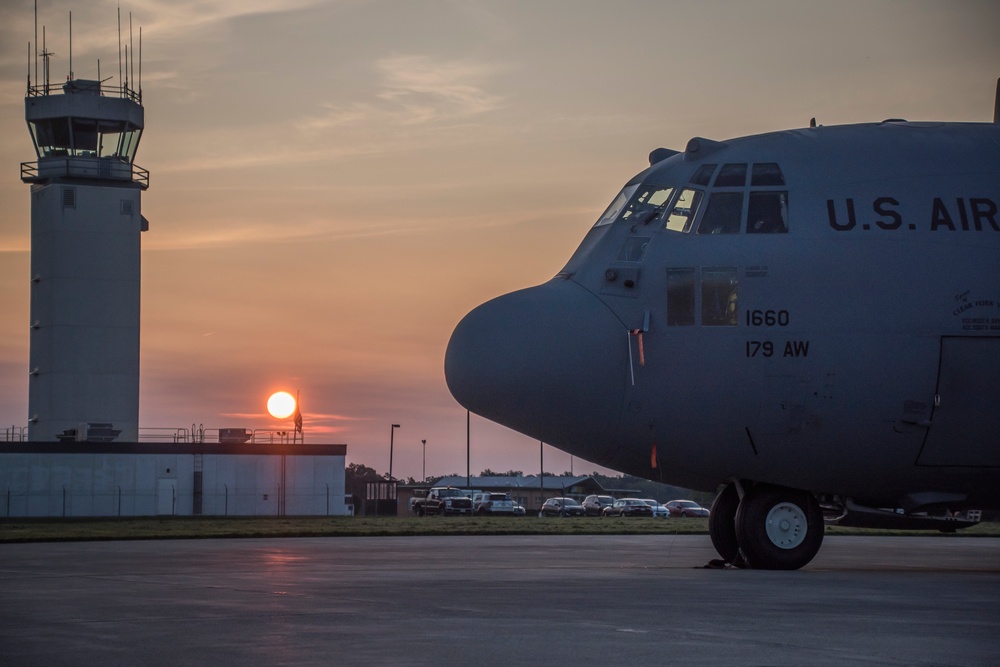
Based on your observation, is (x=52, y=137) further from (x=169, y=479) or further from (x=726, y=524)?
(x=726, y=524)

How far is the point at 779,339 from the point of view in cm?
1546

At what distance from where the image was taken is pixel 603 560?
18938 millimetres

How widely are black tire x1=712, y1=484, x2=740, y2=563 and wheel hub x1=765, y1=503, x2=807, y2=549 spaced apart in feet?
2.36

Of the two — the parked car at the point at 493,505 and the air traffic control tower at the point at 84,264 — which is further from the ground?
the air traffic control tower at the point at 84,264

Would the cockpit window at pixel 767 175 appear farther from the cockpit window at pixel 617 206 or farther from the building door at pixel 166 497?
the building door at pixel 166 497

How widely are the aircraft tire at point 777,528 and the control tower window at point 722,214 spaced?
324 cm

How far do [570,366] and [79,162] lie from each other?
57.8 meters

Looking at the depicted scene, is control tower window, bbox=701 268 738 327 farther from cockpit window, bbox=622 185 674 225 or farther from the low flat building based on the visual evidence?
the low flat building

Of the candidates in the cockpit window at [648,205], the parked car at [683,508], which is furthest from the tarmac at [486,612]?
the parked car at [683,508]

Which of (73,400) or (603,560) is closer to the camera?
(603,560)

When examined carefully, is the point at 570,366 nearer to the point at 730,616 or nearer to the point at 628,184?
the point at 628,184

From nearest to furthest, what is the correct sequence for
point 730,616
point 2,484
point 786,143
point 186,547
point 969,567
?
1. point 730,616
2. point 786,143
3. point 969,567
4. point 186,547
5. point 2,484

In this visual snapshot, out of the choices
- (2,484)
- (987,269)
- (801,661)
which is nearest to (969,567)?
(987,269)

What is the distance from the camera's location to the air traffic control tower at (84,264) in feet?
215
